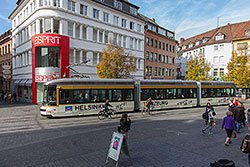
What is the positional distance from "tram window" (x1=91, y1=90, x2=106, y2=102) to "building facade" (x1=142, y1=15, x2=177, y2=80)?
2396 centimetres

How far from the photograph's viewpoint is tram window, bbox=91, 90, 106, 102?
16.3 m

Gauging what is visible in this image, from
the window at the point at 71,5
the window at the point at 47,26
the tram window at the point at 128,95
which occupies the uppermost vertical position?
the window at the point at 71,5

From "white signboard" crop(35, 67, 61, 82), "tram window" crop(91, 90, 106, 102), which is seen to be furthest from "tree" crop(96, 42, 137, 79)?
"tram window" crop(91, 90, 106, 102)

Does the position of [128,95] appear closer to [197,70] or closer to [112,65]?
[112,65]

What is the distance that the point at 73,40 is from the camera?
2647cm

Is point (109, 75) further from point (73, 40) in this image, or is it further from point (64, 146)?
point (64, 146)

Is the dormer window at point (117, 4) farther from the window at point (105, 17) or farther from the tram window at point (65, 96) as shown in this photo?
the tram window at point (65, 96)

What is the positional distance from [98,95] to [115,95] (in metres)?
1.71

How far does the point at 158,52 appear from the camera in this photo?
144 feet

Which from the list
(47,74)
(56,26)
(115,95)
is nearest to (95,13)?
(56,26)

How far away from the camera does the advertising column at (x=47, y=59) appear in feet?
79.6

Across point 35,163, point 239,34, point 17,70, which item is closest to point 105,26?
point 17,70

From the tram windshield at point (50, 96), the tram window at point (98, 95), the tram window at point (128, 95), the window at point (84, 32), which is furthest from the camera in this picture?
the window at point (84, 32)

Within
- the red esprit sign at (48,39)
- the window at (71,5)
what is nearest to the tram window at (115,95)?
the red esprit sign at (48,39)
